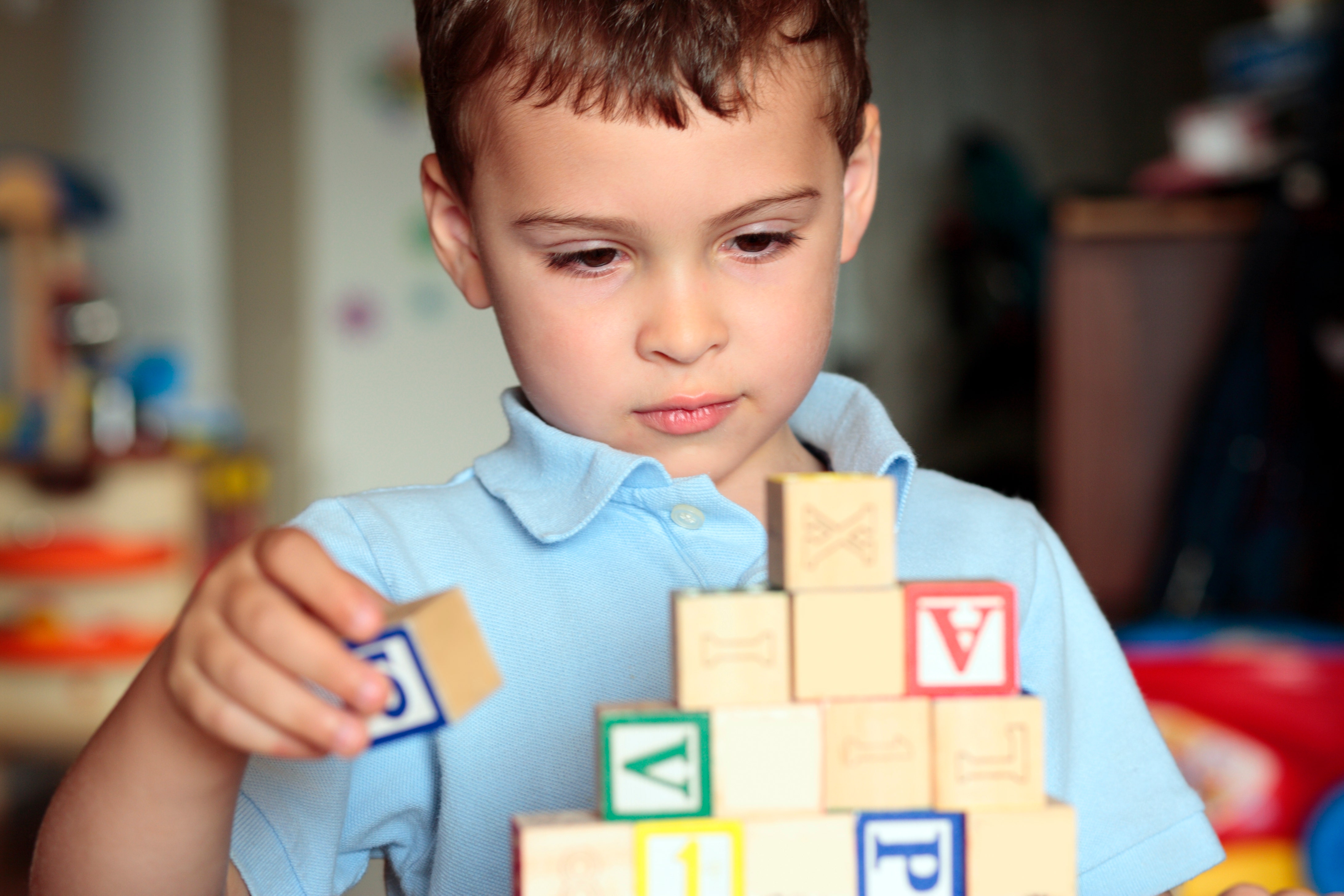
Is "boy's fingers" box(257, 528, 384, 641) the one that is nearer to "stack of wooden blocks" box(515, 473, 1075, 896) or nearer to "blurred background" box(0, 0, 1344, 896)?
"stack of wooden blocks" box(515, 473, 1075, 896)

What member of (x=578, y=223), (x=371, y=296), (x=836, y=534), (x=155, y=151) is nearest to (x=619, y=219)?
(x=578, y=223)

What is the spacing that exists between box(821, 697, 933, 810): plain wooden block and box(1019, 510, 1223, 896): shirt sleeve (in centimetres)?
26

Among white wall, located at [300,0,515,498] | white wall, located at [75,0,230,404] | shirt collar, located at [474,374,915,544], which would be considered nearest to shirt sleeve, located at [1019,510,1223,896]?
shirt collar, located at [474,374,915,544]

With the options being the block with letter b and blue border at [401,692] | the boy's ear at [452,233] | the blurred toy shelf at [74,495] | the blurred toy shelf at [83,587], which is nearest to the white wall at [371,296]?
the blurred toy shelf at [74,495]

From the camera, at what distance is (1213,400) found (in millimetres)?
2023

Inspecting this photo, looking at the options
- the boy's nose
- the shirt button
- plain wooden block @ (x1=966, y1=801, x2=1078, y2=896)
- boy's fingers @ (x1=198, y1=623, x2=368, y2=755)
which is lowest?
plain wooden block @ (x1=966, y1=801, x2=1078, y2=896)

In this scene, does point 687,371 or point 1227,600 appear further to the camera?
point 1227,600

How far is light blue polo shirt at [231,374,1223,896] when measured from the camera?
25.5 inches

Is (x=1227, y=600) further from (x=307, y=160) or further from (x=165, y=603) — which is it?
(x=307, y=160)

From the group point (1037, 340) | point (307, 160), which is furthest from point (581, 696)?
point (307, 160)

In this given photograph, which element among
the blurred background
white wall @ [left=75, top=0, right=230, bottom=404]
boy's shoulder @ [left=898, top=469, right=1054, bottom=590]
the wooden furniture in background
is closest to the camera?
boy's shoulder @ [left=898, top=469, right=1054, bottom=590]

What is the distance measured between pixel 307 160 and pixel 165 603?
6.20 feet

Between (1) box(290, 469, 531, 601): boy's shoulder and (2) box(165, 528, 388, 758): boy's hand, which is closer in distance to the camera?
(2) box(165, 528, 388, 758): boy's hand

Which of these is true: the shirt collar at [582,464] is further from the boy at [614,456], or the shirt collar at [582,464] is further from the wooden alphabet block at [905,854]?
the wooden alphabet block at [905,854]
